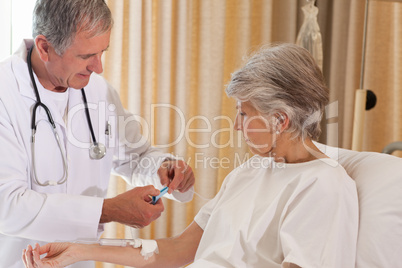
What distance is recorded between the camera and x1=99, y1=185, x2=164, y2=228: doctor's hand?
61.0 inches

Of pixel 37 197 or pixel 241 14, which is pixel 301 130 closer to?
pixel 37 197

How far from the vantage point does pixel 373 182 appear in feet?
4.53

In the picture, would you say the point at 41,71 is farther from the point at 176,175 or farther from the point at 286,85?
the point at 286,85

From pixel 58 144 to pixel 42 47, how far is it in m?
0.34

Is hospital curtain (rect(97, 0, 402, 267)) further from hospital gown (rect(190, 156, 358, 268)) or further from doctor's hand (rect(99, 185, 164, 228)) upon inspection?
hospital gown (rect(190, 156, 358, 268))

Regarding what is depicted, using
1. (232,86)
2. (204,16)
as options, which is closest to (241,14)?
(204,16)

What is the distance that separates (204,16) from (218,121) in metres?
0.58

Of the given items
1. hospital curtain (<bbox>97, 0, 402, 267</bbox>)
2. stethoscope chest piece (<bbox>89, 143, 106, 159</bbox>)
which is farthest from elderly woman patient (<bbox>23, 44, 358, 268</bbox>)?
hospital curtain (<bbox>97, 0, 402, 267</bbox>)

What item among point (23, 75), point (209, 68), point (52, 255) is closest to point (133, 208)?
point (52, 255)

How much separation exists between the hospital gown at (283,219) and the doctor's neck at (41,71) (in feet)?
2.36

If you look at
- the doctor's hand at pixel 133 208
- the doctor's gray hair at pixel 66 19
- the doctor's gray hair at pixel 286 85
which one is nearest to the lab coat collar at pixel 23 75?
the doctor's gray hair at pixel 66 19

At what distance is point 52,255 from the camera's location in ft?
4.72

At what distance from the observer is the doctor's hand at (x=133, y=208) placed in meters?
1.55

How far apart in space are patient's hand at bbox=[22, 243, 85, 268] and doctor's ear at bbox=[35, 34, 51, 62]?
2.05 feet
